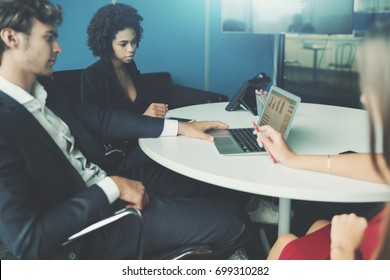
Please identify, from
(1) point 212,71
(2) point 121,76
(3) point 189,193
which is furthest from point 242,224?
(1) point 212,71

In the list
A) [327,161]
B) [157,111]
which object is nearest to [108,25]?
[157,111]

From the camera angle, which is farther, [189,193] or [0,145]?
[189,193]

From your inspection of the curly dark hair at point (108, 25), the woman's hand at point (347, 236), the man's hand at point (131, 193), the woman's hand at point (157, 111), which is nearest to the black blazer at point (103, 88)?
the curly dark hair at point (108, 25)

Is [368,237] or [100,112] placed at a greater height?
[100,112]

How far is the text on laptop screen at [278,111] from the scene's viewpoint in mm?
1607

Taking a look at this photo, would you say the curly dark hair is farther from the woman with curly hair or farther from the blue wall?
the blue wall

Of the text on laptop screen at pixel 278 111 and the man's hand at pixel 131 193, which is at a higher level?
the text on laptop screen at pixel 278 111

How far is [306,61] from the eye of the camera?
7145 millimetres

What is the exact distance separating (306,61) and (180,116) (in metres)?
5.36

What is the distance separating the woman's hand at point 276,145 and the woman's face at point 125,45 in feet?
4.27

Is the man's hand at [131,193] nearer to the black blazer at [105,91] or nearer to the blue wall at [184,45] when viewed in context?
the black blazer at [105,91]

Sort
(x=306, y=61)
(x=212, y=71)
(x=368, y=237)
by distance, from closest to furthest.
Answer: (x=368, y=237) → (x=212, y=71) → (x=306, y=61)

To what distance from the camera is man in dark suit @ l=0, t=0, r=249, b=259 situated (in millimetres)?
1227
